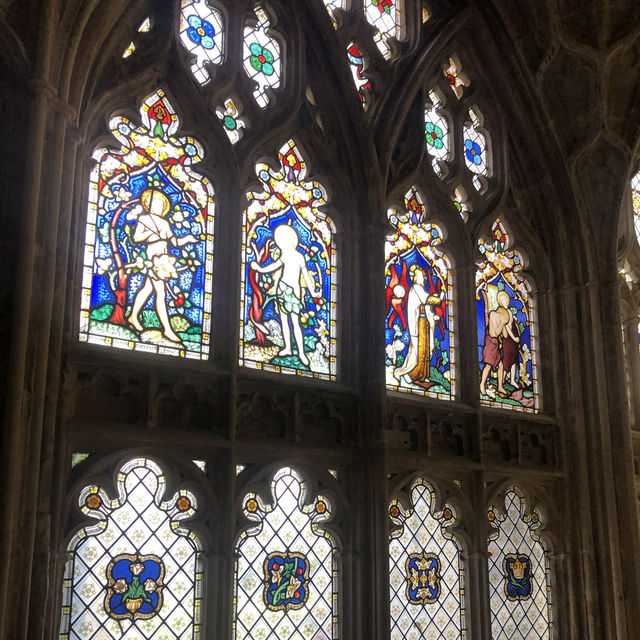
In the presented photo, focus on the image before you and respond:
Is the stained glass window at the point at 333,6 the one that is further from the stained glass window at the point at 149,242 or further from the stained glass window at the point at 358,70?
the stained glass window at the point at 149,242

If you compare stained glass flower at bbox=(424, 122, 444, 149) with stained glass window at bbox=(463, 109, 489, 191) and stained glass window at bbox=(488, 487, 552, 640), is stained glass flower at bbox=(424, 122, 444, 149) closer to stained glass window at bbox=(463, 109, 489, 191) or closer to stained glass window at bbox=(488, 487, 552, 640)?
stained glass window at bbox=(463, 109, 489, 191)

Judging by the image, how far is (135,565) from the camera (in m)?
5.98

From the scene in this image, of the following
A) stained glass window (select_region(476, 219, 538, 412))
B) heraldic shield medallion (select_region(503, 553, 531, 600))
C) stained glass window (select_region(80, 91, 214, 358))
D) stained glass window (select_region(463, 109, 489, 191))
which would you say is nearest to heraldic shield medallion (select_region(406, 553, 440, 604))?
heraldic shield medallion (select_region(503, 553, 531, 600))

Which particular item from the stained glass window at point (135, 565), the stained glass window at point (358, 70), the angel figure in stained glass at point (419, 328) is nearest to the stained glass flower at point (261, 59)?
the stained glass window at point (358, 70)

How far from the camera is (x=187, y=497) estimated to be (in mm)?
6332

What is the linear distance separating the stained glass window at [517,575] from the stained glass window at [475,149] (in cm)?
336

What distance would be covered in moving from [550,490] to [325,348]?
2.91 m

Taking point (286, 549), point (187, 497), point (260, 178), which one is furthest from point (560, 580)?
point (260, 178)

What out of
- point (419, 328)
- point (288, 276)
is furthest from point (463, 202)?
point (288, 276)

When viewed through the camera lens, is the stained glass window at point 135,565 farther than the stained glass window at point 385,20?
No

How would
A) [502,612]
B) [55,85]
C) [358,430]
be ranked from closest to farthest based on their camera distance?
[55,85] → [358,430] → [502,612]

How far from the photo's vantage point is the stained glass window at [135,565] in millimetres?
5742

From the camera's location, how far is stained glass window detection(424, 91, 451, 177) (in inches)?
344

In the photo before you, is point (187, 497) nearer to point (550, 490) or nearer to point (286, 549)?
point (286, 549)
